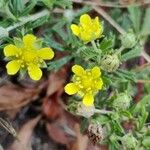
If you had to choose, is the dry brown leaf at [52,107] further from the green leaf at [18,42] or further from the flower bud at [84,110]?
the green leaf at [18,42]

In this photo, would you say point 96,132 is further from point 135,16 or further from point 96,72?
point 135,16

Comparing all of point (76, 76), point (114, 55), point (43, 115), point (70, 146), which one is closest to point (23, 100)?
point (43, 115)

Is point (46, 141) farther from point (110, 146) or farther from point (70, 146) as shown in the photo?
point (110, 146)

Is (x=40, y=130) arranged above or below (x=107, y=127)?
below

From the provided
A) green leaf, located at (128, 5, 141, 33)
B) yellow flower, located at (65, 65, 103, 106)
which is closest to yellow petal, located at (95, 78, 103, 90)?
yellow flower, located at (65, 65, 103, 106)

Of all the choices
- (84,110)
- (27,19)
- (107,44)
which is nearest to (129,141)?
(84,110)
